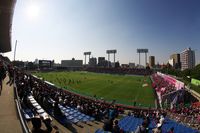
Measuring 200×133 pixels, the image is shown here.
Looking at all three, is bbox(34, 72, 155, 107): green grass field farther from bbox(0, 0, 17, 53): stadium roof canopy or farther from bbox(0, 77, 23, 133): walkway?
bbox(0, 77, 23, 133): walkway

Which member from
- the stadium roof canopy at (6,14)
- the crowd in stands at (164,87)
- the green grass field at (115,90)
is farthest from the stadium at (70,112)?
the crowd in stands at (164,87)

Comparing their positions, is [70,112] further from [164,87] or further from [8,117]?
[164,87]

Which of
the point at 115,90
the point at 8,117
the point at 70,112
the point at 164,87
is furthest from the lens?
the point at 115,90

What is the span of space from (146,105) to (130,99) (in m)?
5.73

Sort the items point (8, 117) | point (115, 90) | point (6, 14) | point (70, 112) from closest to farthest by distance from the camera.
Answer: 1. point (8, 117)
2. point (70, 112)
3. point (6, 14)
4. point (115, 90)

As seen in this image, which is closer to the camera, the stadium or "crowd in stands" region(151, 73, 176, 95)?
the stadium

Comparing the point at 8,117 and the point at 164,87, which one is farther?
the point at 164,87

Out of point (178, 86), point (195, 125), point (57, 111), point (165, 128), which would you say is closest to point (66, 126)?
point (57, 111)

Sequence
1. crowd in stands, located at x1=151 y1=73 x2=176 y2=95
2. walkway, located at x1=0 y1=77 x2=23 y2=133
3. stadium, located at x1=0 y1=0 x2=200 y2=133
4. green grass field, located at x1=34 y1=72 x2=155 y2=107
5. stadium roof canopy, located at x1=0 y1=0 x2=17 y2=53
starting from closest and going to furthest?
walkway, located at x1=0 y1=77 x2=23 y2=133 → stadium, located at x1=0 y1=0 x2=200 y2=133 → stadium roof canopy, located at x1=0 y1=0 x2=17 y2=53 → crowd in stands, located at x1=151 y1=73 x2=176 y2=95 → green grass field, located at x1=34 y1=72 x2=155 y2=107

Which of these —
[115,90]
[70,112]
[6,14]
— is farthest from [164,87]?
[6,14]

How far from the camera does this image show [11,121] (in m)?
9.75

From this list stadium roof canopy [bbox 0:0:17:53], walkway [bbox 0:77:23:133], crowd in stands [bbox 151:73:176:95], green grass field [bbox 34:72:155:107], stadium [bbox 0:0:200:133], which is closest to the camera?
walkway [bbox 0:77:23:133]

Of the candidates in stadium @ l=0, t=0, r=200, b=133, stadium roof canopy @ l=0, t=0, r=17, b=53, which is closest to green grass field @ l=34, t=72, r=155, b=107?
stadium @ l=0, t=0, r=200, b=133

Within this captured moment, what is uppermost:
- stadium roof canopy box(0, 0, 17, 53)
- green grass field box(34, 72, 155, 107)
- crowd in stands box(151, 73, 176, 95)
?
stadium roof canopy box(0, 0, 17, 53)
